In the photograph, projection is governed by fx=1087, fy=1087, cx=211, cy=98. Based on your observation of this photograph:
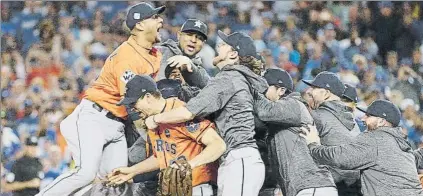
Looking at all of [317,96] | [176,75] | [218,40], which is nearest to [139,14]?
[176,75]

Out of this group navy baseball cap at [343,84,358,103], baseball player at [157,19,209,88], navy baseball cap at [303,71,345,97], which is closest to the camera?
baseball player at [157,19,209,88]

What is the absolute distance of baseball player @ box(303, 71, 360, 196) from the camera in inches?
348

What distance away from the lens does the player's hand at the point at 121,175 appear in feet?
28.0

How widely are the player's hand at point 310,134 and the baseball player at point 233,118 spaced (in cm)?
45

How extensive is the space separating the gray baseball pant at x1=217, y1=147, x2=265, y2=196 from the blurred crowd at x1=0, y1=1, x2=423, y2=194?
6.88 meters

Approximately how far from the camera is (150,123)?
807 centimetres

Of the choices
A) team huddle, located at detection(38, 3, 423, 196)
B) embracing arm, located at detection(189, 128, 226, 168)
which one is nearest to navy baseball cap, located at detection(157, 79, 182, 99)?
team huddle, located at detection(38, 3, 423, 196)

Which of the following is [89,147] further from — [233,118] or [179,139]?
[233,118]

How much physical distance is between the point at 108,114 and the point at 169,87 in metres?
0.77

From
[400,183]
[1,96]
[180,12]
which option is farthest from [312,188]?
[180,12]

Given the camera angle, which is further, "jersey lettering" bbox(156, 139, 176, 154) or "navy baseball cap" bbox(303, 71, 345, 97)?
"navy baseball cap" bbox(303, 71, 345, 97)

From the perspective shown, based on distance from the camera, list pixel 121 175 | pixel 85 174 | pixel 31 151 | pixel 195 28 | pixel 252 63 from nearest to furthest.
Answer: pixel 252 63
pixel 121 175
pixel 85 174
pixel 195 28
pixel 31 151

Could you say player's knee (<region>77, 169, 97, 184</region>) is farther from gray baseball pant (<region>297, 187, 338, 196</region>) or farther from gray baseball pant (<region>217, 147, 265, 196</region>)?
gray baseball pant (<region>297, 187, 338, 196</region>)

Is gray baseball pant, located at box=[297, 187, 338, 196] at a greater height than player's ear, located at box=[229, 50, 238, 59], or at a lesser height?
lesser
